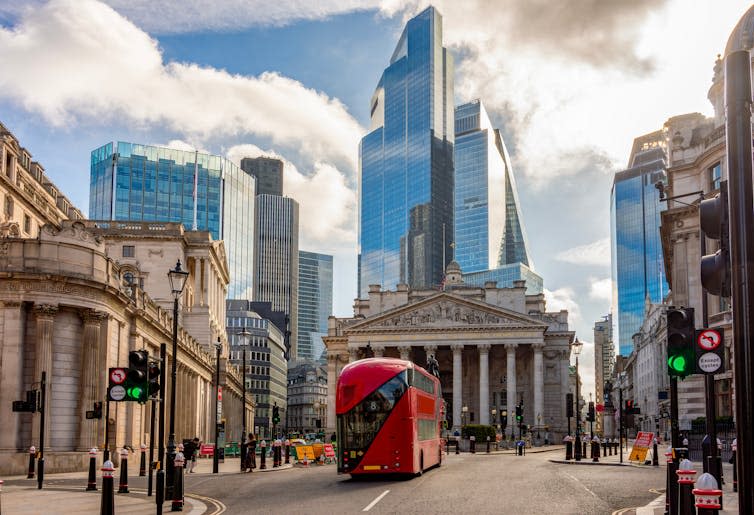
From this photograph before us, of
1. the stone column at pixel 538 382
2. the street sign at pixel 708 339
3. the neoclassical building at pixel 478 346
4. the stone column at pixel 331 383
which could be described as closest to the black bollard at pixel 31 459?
the street sign at pixel 708 339

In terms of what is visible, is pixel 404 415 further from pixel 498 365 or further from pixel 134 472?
pixel 498 365

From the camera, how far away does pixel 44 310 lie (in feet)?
130

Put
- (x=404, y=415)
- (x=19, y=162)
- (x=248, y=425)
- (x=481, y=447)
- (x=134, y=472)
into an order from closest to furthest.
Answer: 1. (x=404, y=415)
2. (x=134, y=472)
3. (x=19, y=162)
4. (x=481, y=447)
5. (x=248, y=425)

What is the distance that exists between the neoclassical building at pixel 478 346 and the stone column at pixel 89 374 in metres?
70.2

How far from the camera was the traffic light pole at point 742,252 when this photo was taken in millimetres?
7789

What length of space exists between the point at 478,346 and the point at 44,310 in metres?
79.0

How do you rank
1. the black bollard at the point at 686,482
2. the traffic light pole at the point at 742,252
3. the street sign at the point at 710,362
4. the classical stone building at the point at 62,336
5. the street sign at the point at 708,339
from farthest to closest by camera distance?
1. the classical stone building at the point at 62,336
2. the street sign at the point at 708,339
3. the street sign at the point at 710,362
4. the black bollard at the point at 686,482
5. the traffic light pole at the point at 742,252

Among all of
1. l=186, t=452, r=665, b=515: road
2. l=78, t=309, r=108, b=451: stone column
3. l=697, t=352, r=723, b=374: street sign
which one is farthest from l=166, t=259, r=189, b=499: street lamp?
l=78, t=309, r=108, b=451: stone column

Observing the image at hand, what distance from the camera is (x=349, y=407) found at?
3155 cm

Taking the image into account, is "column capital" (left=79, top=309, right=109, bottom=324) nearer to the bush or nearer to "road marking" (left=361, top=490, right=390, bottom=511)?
"road marking" (left=361, top=490, right=390, bottom=511)

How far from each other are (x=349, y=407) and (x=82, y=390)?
1590cm

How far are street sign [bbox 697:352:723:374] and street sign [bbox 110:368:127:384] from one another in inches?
497

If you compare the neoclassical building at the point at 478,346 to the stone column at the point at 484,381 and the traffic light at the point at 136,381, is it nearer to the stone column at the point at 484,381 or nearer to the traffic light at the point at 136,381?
the stone column at the point at 484,381

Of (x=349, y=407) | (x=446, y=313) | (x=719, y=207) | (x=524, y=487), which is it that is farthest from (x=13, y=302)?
(x=446, y=313)
